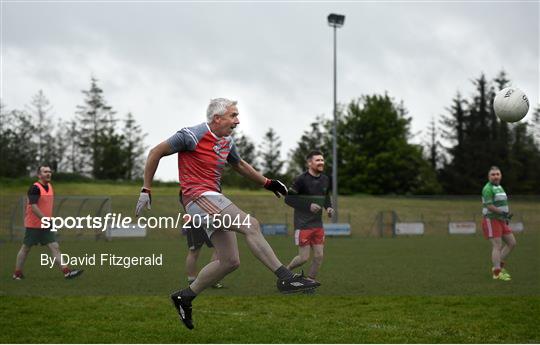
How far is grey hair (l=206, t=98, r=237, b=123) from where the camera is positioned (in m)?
6.38

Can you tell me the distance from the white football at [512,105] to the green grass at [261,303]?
3.41 m

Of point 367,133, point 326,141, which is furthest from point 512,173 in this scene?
point 326,141

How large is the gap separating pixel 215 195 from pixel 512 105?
136 inches

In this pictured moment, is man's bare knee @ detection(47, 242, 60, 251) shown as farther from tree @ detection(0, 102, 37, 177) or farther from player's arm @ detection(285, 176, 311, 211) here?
tree @ detection(0, 102, 37, 177)

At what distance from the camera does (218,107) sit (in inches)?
251

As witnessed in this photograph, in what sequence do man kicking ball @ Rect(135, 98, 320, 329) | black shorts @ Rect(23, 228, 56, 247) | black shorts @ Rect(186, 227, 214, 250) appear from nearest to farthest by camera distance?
man kicking ball @ Rect(135, 98, 320, 329)
black shorts @ Rect(186, 227, 214, 250)
black shorts @ Rect(23, 228, 56, 247)

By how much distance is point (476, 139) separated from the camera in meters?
81.6

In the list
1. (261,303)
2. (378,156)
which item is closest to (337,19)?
(261,303)

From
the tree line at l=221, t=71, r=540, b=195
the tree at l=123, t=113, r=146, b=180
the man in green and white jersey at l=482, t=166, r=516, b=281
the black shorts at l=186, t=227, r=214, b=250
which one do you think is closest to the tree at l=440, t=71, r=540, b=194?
the tree line at l=221, t=71, r=540, b=195

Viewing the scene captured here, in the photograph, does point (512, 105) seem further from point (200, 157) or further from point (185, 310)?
point (185, 310)

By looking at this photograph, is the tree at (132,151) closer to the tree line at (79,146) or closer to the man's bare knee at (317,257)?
the tree line at (79,146)

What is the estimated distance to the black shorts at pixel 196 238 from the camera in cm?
781

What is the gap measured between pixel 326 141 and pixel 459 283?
68.1 metres

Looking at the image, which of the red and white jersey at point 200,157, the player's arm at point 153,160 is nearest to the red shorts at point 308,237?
the red and white jersey at point 200,157
